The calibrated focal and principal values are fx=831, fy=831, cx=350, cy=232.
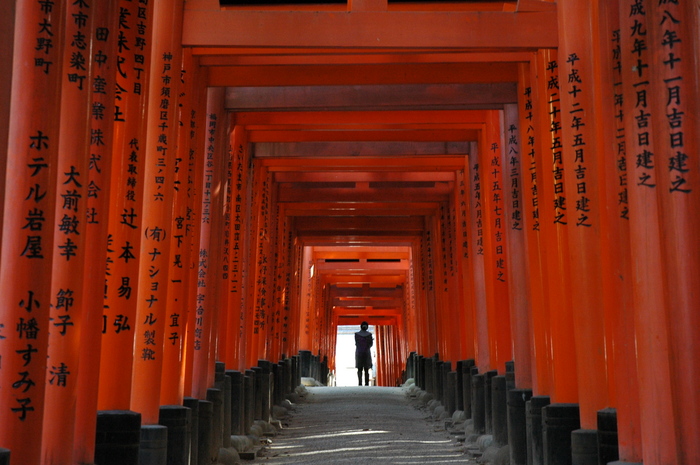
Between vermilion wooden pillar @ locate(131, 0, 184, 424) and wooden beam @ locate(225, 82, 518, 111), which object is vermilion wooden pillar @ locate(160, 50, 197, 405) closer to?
vermilion wooden pillar @ locate(131, 0, 184, 424)

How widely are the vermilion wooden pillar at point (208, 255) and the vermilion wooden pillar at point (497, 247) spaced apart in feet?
9.12

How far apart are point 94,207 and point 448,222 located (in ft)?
29.1

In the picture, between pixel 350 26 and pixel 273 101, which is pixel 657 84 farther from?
pixel 273 101

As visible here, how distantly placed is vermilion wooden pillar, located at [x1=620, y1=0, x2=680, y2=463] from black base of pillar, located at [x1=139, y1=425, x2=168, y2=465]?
289 cm

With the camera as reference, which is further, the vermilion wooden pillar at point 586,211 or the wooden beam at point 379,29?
the wooden beam at point 379,29

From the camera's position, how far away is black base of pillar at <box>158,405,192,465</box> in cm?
559

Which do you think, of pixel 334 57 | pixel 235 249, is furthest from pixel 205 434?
pixel 334 57

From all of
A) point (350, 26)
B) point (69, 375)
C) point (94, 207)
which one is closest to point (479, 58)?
point (350, 26)

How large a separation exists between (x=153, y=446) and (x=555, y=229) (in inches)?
123

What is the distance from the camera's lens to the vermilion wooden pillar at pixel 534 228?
6.23 metres

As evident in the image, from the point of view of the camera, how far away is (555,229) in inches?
235

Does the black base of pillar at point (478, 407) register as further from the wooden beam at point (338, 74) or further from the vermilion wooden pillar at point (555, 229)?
the wooden beam at point (338, 74)

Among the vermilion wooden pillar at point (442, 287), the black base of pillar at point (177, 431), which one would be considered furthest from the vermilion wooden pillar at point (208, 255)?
the vermilion wooden pillar at point (442, 287)

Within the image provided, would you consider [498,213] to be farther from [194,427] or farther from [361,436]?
[194,427]
